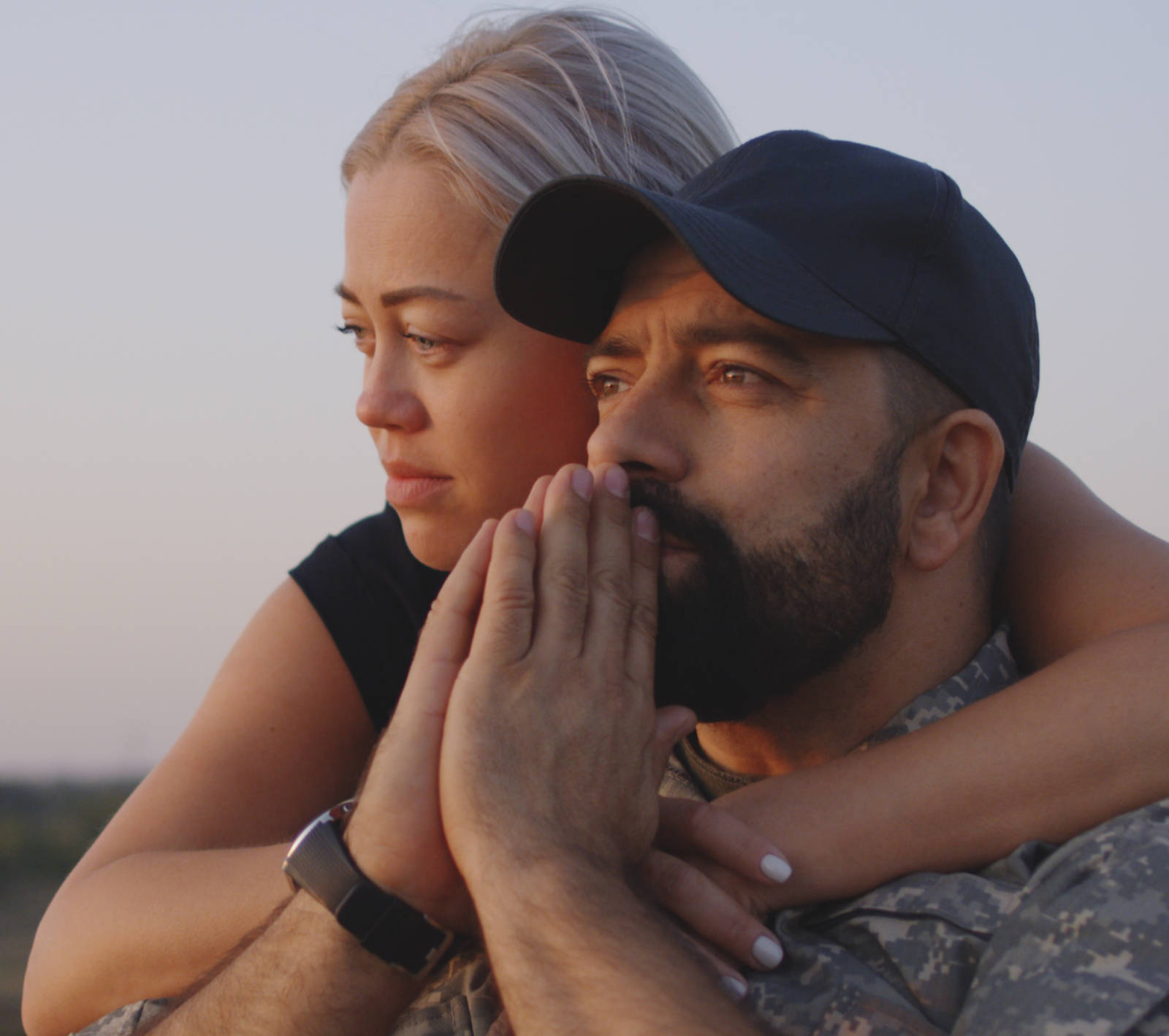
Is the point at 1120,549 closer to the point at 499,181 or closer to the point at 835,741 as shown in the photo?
the point at 835,741

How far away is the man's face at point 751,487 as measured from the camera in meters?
2.67

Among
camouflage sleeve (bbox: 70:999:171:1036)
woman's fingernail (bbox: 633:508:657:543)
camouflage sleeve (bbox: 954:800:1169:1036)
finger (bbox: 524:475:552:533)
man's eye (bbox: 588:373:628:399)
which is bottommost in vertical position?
camouflage sleeve (bbox: 70:999:171:1036)

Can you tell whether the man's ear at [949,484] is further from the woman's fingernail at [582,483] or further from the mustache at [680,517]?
the woman's fingernail at [582,483]

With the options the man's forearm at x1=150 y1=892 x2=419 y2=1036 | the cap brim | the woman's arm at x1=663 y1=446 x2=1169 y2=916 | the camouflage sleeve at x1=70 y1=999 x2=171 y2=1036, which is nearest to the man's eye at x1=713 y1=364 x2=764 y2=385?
the cap brim

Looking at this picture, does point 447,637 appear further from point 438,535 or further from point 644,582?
point 438,535

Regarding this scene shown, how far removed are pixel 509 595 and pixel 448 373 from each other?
99cm

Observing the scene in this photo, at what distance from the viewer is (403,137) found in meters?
3.55

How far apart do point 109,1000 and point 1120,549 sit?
2.55 m

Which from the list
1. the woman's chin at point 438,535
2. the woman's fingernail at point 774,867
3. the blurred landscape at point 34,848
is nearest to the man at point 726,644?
the woman's fingernail at point 774,867

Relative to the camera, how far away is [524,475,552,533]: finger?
2688mm

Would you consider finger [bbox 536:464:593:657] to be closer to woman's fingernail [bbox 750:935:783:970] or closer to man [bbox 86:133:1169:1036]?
man [bbox 86:133:1169:1036]

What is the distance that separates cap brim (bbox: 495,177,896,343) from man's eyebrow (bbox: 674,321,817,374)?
0.09 m

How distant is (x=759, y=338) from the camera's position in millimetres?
2658

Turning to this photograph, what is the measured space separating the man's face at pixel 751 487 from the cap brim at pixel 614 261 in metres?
0.09
